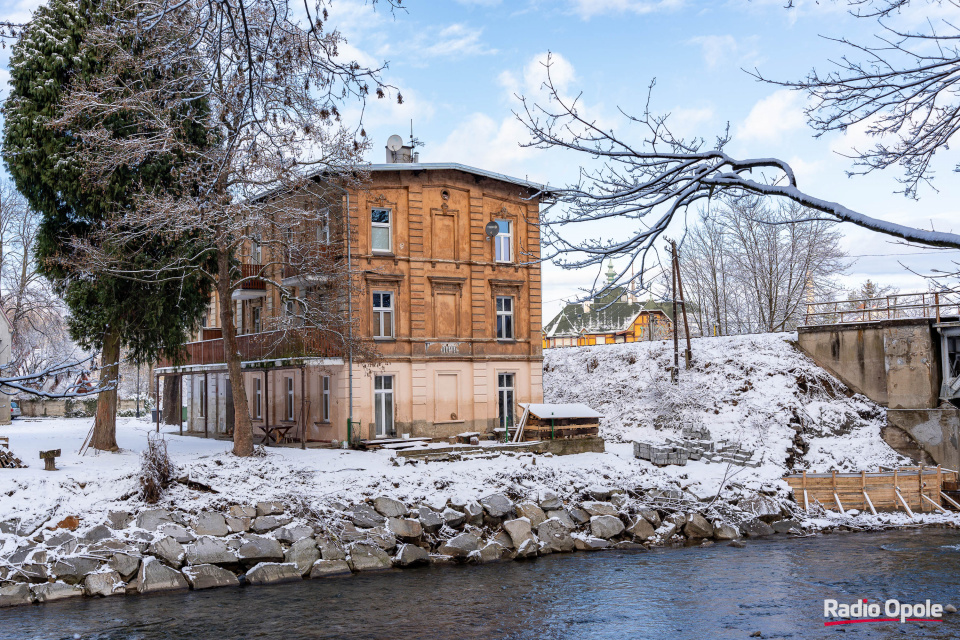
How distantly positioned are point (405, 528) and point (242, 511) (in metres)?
4.28

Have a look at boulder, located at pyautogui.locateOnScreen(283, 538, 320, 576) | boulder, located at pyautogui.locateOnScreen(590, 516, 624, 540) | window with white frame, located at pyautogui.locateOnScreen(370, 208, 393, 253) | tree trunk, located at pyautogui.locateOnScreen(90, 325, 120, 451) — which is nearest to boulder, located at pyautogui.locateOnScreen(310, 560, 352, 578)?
boulder, located at pyautogui.locateOnScreen(283, 538, 320, 576)

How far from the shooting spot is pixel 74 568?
58.2 feet

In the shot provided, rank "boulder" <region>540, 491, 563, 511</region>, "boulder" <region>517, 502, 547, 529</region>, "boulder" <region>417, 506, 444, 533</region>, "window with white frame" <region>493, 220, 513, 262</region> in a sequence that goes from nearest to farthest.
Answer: "boulder" <region>417, 506, 444, 533</region>
"boulder" <region>517, 502, 547, 529</region>
"boulder" <region>540, 491, 563, 511</region>
"window with white frame" <region>493, 220, 513, 262</region>

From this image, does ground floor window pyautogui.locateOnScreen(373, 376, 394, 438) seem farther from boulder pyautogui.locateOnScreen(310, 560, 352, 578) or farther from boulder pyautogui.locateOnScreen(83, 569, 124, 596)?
boulder pyautogui.locateOnScreen(83, 569, 124, 596)

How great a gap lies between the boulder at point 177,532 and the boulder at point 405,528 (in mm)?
4996

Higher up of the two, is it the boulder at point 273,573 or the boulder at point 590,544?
the boulder at point 273,573

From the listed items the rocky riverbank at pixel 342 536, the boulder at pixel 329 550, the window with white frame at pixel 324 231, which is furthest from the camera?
the window with white frame at pixel 324 231

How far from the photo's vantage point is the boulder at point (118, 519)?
759 inches

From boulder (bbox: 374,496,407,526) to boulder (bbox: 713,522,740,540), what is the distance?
9531mm

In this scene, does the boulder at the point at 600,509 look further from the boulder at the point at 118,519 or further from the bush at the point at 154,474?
the boulder at the point at 118,519

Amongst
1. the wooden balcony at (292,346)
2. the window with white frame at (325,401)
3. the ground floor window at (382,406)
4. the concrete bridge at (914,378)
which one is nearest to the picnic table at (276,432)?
the window with white frame at (325,401)

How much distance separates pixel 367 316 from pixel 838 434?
20822 millimetres

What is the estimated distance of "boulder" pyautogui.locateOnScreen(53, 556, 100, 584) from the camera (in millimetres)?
17609

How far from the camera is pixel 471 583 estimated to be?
60.3ft
